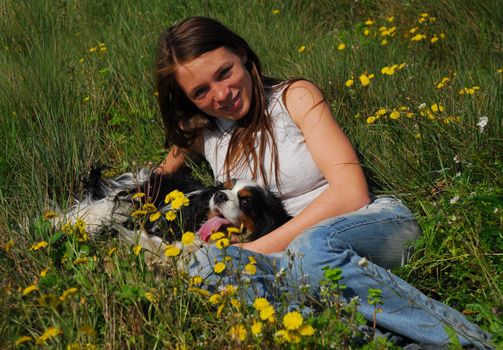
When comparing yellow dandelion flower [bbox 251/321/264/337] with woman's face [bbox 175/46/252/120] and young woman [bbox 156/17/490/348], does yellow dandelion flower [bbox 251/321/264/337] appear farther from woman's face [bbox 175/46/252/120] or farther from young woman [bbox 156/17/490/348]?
woman's face [bbox 175/46/252/120]

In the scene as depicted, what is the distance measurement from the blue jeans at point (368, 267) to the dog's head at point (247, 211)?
351 mm

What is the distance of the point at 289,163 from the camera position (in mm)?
2979

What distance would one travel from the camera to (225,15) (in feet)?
18.1

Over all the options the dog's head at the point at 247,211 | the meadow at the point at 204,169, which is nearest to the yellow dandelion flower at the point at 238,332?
the meadow at the point at 204,169

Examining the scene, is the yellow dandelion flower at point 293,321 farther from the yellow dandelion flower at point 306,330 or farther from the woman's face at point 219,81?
the woman's face at point 219,81

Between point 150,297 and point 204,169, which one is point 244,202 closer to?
point 204,169

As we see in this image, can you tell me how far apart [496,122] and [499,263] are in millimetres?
690

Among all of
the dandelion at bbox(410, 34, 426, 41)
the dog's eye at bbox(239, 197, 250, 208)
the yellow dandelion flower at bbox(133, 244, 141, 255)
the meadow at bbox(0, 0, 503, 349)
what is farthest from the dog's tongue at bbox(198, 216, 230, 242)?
the dandelion at bbox(410, 34, 426, 41)

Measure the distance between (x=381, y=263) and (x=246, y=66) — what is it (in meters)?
1.11

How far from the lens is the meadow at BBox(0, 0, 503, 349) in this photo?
6.23 ft

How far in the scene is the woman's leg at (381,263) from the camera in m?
2.21

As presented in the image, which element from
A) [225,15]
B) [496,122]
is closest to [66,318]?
[496,122]

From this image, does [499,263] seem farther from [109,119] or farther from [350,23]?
[350,23]

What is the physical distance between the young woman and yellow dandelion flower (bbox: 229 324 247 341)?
0.57 metres
